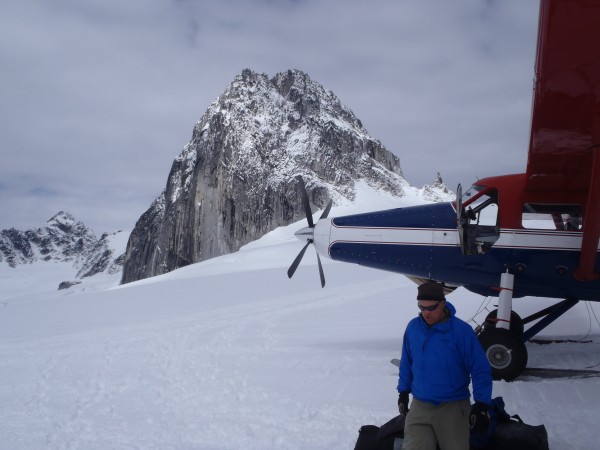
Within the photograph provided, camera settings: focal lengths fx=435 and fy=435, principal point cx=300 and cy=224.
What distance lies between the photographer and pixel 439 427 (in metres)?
3.08

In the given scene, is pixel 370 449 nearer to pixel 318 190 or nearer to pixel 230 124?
pixel 318 190

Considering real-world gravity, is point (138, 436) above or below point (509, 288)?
below

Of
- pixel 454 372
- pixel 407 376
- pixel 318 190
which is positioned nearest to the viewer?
pixel 454 372

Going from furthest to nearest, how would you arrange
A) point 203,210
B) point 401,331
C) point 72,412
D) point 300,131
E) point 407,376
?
point 300,131 → point 203,210 → point 401,331 → point 72,412 → point 407,376

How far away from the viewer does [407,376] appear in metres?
3.44

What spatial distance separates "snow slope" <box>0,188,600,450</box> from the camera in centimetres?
473

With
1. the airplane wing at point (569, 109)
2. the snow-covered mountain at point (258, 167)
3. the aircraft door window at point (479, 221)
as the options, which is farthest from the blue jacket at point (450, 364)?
the snow-covered mountain at point (258, 167)

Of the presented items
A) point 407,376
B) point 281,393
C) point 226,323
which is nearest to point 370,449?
point 407,376

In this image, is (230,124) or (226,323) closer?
(226,323)

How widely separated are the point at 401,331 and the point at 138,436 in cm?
584

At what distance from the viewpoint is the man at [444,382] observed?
3068 mm

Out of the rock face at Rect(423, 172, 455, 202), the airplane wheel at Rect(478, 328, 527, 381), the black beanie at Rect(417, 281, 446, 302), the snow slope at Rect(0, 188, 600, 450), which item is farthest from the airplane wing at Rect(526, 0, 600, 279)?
the rock face at Rect(423, 172, 455, 202)

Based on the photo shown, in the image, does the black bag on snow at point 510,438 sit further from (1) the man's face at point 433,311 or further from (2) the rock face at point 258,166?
(2) the rock face at point 258,166

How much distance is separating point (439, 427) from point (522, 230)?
4.41 metres
